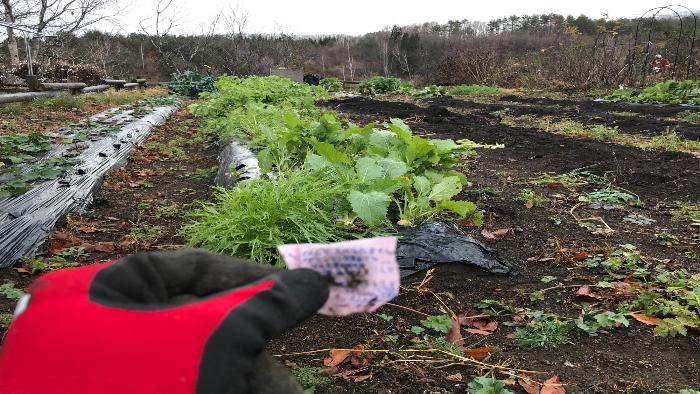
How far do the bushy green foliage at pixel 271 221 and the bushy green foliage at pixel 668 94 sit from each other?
33.2ft

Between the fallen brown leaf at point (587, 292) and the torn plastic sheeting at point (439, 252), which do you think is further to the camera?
the torn plastic sheeting at point (439, 252)

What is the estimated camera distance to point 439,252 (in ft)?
7.88

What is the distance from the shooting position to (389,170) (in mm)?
2697

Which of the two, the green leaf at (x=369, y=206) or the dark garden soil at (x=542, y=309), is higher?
the green leaf at (x=369, y=206)

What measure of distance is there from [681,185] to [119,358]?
4432 mm

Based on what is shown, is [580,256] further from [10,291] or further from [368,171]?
[10,291]

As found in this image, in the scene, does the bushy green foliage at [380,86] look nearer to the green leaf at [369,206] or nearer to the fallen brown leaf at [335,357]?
the green leaf at [369,206]

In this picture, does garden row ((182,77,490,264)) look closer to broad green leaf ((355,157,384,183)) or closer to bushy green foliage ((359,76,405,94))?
broad green leaf ((355,157,384,183))

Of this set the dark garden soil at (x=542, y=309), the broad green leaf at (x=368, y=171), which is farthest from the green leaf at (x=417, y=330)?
the broad green leaf at (x=368, y=171)

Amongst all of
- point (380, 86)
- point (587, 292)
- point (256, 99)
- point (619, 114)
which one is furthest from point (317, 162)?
point (380, 86)

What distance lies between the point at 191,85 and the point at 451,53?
43.5 feet

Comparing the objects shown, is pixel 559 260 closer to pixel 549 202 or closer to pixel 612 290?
pixel 612 290

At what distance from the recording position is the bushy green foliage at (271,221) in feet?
7.55

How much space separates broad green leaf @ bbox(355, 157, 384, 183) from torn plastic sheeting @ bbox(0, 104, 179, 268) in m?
1.71
